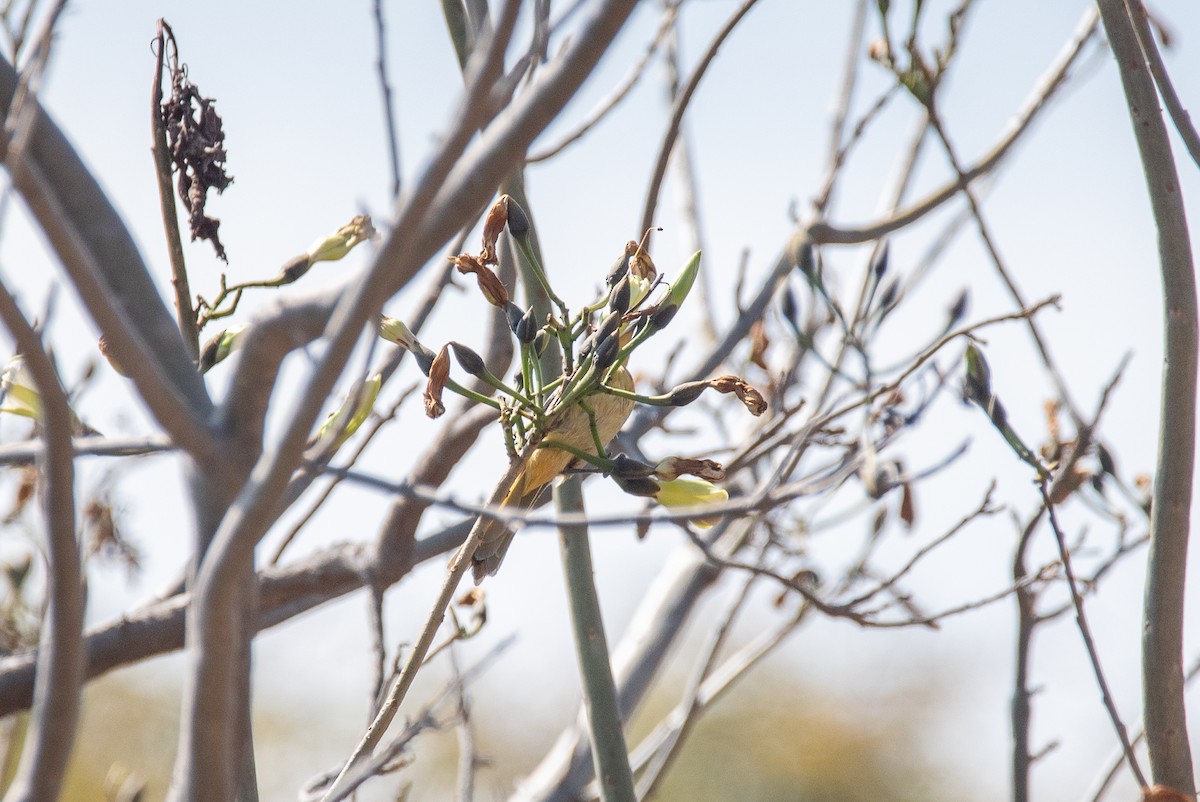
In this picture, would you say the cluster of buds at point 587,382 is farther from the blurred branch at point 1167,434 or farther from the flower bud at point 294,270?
the blurred branch at point 1167,434

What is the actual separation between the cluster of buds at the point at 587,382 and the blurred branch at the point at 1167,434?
1.63ft

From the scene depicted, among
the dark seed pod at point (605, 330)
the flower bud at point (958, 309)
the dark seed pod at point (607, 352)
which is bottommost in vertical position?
the dark seed pod at point (607, 352)

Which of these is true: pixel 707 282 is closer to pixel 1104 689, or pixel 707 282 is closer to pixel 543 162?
pixel 543 162

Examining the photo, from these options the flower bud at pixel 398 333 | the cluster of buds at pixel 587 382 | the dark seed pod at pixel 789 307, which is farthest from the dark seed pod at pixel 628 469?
the dark seed pod at pixel 789 307

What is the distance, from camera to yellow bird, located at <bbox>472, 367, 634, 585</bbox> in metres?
0.91

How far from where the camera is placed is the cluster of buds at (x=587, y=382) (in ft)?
2.95

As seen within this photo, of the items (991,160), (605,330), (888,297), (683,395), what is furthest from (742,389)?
(991,160)

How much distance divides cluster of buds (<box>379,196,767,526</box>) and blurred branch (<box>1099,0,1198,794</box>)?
1.63 ft

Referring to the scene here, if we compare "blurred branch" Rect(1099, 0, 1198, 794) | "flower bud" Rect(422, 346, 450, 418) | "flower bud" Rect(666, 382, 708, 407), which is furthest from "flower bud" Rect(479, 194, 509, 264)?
"blurred branch" Rect(1099, 0, 1198, 794)

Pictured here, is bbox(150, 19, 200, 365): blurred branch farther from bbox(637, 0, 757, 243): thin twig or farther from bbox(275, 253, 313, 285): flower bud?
bbox(637, 0, 757, 243): thin twig

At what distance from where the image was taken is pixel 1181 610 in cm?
116

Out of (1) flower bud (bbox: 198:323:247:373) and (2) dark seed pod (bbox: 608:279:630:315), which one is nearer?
(2) dark seed pod (bbox: 608:279:630:315)

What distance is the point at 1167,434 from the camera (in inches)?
45.0

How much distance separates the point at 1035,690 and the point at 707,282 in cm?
171
